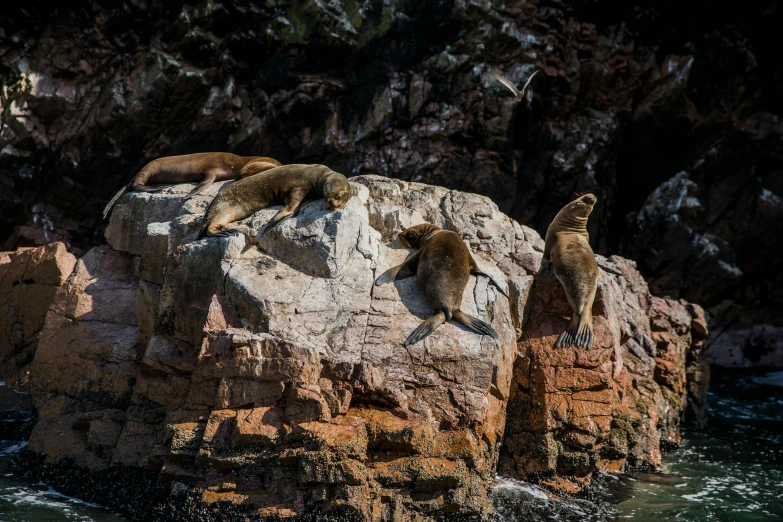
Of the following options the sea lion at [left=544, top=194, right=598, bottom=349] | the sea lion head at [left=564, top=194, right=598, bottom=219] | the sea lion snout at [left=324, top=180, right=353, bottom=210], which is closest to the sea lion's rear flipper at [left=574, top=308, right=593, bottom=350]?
the sea lion at [left=544, top=194, right=598, bottom=349]

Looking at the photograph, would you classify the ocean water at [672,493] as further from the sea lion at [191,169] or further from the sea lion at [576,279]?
the sea lion at [191,169]

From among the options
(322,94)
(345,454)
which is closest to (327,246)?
(345,454)

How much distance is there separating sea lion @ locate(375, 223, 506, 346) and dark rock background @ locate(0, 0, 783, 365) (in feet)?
28.2

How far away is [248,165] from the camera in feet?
29.0

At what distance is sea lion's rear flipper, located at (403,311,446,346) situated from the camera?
20.3ft

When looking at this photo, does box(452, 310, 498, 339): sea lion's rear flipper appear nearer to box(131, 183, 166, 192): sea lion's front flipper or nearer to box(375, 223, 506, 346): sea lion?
box(375, 223, 506, 346): sea lion

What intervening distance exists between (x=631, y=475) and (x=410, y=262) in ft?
11.8

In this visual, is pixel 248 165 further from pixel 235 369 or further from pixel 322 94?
pixel 322 94

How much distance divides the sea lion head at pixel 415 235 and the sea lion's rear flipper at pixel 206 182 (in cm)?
258

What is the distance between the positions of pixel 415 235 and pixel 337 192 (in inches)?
39.7

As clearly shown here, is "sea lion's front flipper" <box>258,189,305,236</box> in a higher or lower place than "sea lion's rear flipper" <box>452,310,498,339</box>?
higher

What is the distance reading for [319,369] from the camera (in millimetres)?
5859

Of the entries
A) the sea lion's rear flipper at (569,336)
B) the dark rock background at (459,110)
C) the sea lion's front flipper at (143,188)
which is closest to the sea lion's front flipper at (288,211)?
the sea lion's front flipper at (143,188)

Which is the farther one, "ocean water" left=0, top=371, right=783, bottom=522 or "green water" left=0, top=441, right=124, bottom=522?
"ocean water" left=0, top=371, right=783, bottom=522
